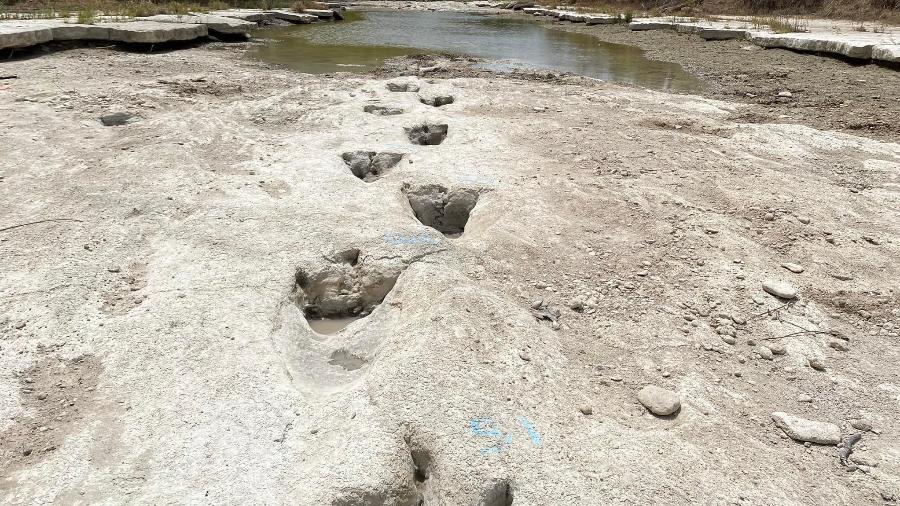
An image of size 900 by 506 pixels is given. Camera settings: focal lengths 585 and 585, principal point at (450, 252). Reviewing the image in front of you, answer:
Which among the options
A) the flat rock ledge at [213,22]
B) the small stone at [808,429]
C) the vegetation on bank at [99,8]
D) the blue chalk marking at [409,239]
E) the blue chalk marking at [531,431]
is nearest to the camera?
the blue chalk marking at [531,431]

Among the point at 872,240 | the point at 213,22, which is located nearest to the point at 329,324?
the point at 872,240

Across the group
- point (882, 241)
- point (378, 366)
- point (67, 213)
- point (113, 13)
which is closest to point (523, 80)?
point (882, 241)

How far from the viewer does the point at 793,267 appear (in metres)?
4.16

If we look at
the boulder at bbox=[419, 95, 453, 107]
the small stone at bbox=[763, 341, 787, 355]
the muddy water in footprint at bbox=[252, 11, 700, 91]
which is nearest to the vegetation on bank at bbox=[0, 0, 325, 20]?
the muddy water in footprint at bbox=[252, 11, 700, 91]

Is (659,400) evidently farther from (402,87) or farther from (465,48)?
(465,48)

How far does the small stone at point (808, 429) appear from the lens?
2701mm

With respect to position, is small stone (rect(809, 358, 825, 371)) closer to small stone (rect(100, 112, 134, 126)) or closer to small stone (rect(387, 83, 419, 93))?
small stone (rect(387, 83, 419, 93))

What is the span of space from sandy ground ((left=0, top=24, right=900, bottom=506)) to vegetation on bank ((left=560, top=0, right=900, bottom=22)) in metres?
14.1

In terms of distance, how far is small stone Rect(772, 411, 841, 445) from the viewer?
2.70 meters

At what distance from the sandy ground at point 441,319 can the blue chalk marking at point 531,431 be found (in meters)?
0.04

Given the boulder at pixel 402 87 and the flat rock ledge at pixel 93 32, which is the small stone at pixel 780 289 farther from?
the flat rock ledge at pixel 93 32

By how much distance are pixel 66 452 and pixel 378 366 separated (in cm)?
138

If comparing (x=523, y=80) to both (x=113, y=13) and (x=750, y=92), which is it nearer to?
(x=750, y=92)

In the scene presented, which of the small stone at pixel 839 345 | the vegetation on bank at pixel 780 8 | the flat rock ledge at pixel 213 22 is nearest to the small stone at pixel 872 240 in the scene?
the small stone at pixel 839 345
